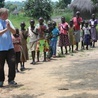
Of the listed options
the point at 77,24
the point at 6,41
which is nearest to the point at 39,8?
the point at 77,24

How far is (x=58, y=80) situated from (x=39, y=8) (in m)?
17.9

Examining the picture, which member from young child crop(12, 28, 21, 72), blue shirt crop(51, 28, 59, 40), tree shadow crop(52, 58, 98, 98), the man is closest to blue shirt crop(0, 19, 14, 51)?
the man

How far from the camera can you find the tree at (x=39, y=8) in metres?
25.4

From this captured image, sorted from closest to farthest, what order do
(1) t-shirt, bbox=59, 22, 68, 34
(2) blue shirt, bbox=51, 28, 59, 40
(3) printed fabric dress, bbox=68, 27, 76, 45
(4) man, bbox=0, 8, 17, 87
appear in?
(4) man, bbox=0, 8, 17, 87
(2) blue shirt, bbox=51, 28, 59, 40
(1) t-shirt, bbox=59, 22, 68, 34
(3) printed fabric dress, bbox=68, 27, 76, 45

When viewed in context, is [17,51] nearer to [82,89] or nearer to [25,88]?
[25,88]

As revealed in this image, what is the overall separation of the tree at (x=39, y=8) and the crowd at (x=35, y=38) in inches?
423

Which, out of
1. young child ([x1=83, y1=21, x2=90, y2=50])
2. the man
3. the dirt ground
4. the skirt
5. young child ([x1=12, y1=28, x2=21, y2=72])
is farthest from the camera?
young child ([x1=83, y1=21, x2=90, y2=50])

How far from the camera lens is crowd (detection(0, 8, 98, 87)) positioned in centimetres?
712

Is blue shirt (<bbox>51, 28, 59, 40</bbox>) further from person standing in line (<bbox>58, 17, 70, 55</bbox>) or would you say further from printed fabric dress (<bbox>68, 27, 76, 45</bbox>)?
printed fabric dress (<bbox>68, 27, 76, 45</bbox>)

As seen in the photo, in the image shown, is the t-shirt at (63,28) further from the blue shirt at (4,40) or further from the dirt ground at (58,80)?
the blue shirt at (4,40)

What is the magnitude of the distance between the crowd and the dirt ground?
0.38 m

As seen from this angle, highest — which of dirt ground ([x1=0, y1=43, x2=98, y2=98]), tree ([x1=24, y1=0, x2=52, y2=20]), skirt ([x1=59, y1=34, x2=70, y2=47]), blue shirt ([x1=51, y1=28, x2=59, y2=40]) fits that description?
tree ([x1=24, y1=0, x2=52, y2=20])

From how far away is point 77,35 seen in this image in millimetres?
13914

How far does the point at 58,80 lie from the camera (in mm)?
7789
